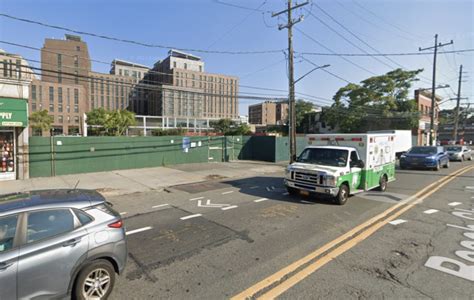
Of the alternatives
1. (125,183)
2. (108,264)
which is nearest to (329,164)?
(108,264)

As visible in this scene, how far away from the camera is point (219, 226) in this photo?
6066mm

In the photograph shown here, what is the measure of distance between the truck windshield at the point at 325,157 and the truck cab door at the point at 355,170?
237 millimetres

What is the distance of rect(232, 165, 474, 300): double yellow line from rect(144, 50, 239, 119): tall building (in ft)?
287

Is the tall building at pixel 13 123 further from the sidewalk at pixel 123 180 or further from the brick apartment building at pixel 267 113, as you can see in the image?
the brick apartment building at pixel 267 113

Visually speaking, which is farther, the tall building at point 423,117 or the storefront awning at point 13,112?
the tall building at point 423,117

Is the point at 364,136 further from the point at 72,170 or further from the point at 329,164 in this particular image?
the point at 72,170

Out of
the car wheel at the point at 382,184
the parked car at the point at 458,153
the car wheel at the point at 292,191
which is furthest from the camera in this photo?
the parked car at the point at 458,153

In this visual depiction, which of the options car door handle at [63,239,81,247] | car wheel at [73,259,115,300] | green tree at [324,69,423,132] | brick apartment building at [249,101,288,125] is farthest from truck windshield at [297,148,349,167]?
brick apartment building at [249,101,288,125]

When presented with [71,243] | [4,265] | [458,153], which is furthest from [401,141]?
[4,265]

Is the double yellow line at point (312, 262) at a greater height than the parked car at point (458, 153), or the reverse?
the parked car at point (458, 153)

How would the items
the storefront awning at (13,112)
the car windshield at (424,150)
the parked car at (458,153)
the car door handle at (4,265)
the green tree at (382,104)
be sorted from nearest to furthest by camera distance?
the car door handle at (4,265)
the storefront awning at (13,112)
the car windshield at (424,150)
the parked car at (458,153)
the green tree at (382,104)

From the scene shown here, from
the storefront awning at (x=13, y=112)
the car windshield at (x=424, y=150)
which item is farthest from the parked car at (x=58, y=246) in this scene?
the car windshield at (x=424, y=150)

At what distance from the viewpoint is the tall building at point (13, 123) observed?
37.1 ft

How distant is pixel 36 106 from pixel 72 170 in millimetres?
114381
